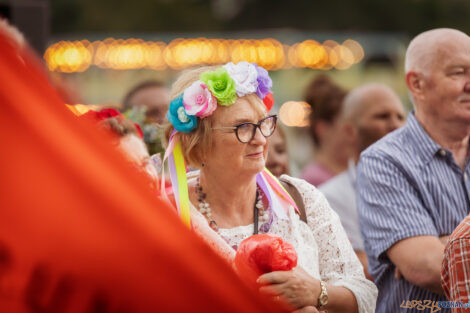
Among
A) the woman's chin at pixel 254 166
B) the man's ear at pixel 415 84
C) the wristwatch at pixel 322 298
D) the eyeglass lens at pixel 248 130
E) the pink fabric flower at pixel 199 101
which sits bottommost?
the wristwatch at pixel 322 298

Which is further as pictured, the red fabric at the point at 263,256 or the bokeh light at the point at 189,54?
the bokeh light at the point at 189,54

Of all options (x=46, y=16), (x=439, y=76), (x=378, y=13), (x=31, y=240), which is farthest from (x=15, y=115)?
(x=378, y=13)

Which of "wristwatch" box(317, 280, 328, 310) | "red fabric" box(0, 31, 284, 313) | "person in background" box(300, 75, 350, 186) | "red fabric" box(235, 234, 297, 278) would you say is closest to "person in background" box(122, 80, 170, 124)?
"person in background" box(300, 75, 350, 186)

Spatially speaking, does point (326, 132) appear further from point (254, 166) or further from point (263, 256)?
point (263, 256)

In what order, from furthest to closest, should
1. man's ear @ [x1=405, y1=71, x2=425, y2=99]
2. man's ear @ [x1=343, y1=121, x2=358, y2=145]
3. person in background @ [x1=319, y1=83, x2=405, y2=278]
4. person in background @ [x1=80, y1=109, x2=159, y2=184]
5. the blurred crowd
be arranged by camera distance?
man's ear @ [x1=343, y1=121, x2=358, y2=145]
person in background @ [x1=319, y1=83, x2=405, y2=278]
man's ear @ [x1=405, y1=71, x2=425, y2=99]
person in background @ [x1=80, y1=109, x2=159, y2=184]
the blurred crowd

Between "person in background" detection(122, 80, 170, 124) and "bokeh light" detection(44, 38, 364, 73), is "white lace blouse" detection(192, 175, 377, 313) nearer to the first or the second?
"person in background" detection(122, 80, 170, 124)

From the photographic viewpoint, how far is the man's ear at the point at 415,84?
11.7ft

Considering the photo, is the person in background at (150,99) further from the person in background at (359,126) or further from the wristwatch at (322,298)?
the wristwatch at (322,298)

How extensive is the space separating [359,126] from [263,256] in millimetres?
2969

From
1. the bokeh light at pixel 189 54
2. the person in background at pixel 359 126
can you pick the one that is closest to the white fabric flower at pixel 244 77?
the person in background at pixel 359 126

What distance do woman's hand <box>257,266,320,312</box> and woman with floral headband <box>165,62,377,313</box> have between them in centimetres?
18

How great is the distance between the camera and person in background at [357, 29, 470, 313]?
129 inches

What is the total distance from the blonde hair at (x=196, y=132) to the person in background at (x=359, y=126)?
1.89 m

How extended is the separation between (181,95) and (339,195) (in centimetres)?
211
